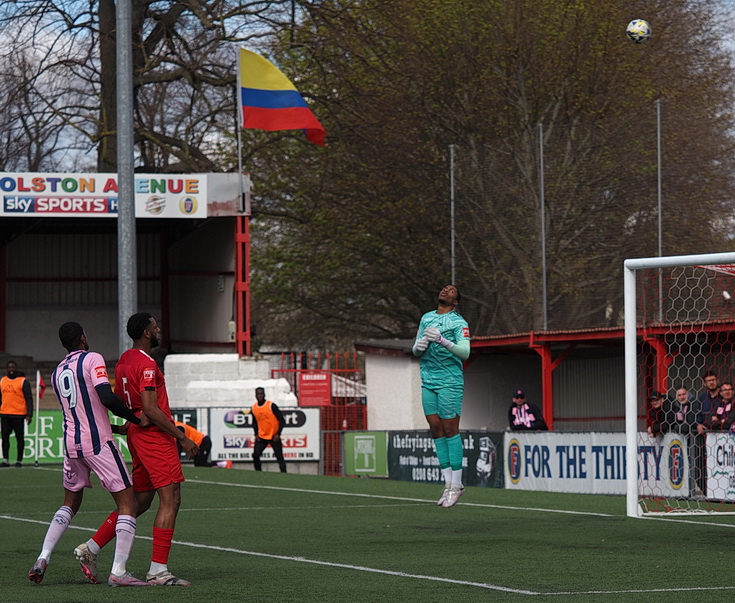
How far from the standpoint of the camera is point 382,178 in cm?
4178

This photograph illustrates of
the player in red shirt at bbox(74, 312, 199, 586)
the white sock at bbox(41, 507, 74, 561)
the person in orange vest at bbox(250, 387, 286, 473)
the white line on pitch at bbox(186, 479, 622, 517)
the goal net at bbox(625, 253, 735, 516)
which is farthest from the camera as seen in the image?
the person in orange vest at bbox(250, 387, 286, 473)

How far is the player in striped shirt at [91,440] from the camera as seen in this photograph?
933 centimetres

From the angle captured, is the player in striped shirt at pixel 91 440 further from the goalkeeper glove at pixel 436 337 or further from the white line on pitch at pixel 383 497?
the white line on pitch at pixel 383 497

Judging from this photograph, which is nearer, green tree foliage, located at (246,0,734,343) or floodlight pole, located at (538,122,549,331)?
floodlight pole, located at (538,122,549,331)

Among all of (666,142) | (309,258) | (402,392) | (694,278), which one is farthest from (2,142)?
(694,278)

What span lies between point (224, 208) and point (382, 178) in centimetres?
630

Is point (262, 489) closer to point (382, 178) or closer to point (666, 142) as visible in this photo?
point (666, 142)

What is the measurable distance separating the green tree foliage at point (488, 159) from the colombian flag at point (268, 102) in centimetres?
382

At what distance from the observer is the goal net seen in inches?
594

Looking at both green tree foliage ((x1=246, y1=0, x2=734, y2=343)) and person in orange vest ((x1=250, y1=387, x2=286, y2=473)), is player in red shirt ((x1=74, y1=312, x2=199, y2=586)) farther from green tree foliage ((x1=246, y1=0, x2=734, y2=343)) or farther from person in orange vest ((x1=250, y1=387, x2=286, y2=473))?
green tree foliage ((x1=246, y1=0, x2=734, y2=343))

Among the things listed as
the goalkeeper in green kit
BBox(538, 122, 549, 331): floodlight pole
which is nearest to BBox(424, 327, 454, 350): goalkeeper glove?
the goalkeeper in green kit

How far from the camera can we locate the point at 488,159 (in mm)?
32625

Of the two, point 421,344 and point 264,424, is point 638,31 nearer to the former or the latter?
point 264,424

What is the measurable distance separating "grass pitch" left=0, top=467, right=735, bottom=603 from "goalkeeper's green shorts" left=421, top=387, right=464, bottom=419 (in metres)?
1.11
